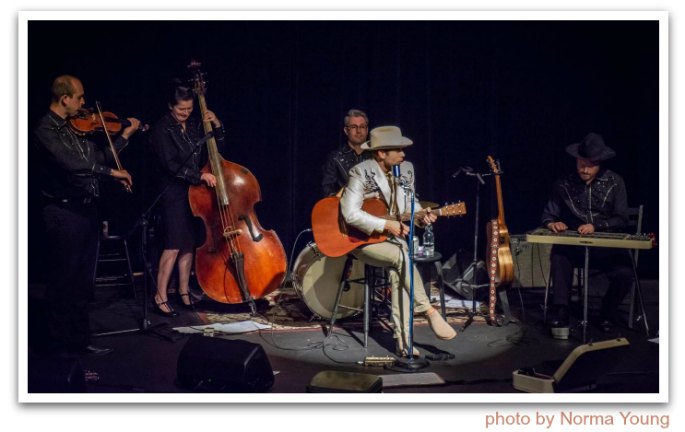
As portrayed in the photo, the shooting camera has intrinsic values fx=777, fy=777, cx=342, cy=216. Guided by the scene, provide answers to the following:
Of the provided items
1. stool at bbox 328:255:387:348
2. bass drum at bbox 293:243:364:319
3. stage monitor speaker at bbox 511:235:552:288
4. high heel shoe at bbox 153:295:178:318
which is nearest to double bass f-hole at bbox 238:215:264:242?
bass drum at bbox 293:243:364:319

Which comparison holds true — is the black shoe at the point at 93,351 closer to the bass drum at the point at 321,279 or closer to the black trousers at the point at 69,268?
the black trousers at the point at 69,268

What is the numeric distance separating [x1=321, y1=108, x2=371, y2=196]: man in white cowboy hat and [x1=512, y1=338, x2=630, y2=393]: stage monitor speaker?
7.77 feet

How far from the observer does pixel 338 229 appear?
198 inches

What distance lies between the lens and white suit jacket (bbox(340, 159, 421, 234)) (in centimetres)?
485

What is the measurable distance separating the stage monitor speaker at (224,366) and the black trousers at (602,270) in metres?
2.37

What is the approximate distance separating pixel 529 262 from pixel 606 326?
4.02 feet

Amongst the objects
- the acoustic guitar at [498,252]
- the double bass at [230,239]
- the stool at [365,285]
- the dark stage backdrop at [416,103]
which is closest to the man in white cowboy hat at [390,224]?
the stool at [365,285]

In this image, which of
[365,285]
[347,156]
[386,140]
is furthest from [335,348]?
[347,156]

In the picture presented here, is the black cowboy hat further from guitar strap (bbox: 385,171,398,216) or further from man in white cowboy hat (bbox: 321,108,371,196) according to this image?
man in white cowboy hat (bbox: 321,108,371,196)

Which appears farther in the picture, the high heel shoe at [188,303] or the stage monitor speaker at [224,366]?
the high heel shoe at [188,303]

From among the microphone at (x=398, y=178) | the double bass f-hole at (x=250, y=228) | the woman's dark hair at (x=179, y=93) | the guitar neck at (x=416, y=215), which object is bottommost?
the double bass f-hole at (x=250, y=228)

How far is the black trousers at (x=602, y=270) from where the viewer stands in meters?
5.59
